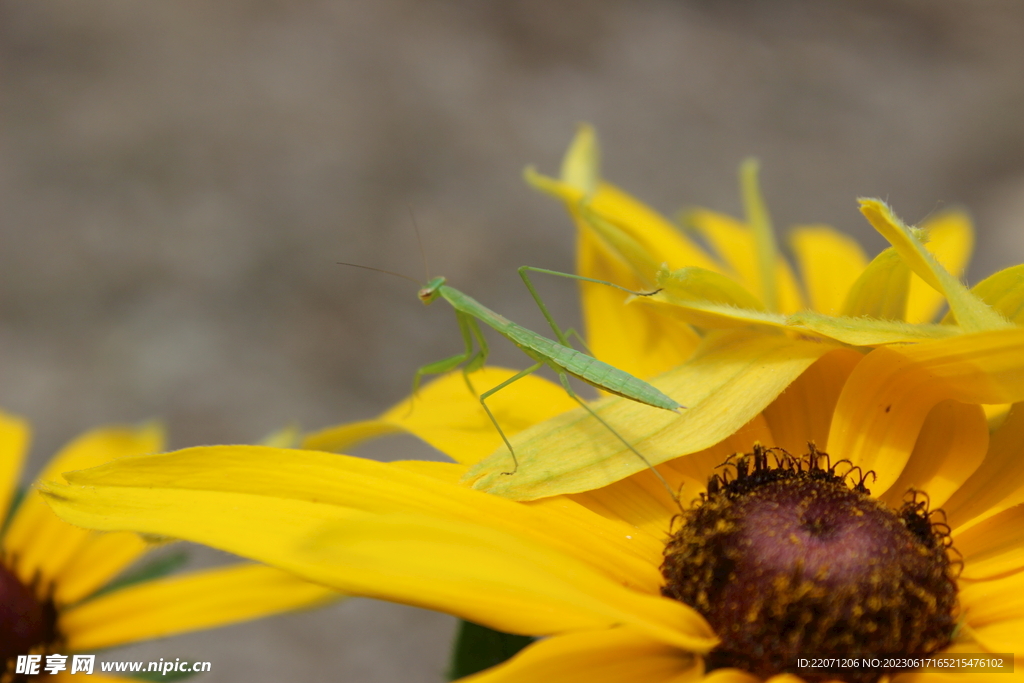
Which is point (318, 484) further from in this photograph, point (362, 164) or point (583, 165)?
point (362, 164)

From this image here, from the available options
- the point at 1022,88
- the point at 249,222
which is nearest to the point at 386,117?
the point at 249,222

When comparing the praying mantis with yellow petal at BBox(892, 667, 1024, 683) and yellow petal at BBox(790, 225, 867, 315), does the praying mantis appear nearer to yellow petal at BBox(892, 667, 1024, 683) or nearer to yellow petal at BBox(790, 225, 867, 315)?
yellow petal at BBox(892, 667, 1024, 683)

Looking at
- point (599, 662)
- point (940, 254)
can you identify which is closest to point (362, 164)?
point (940, 254)

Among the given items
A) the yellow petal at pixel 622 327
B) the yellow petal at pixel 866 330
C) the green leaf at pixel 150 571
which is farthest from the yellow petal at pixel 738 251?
the green leaf at pixel 150 571

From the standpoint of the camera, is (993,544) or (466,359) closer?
(993,544)

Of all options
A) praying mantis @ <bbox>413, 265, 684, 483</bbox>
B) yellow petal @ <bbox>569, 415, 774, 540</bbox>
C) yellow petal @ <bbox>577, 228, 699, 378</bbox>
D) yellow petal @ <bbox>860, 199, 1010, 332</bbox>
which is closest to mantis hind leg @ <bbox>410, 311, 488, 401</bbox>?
praying mantis @ <bbox>413, 265, 684, 483</bbox>

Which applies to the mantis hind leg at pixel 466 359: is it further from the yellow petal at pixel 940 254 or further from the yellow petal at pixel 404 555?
the yellow petal at pixel 940 254
